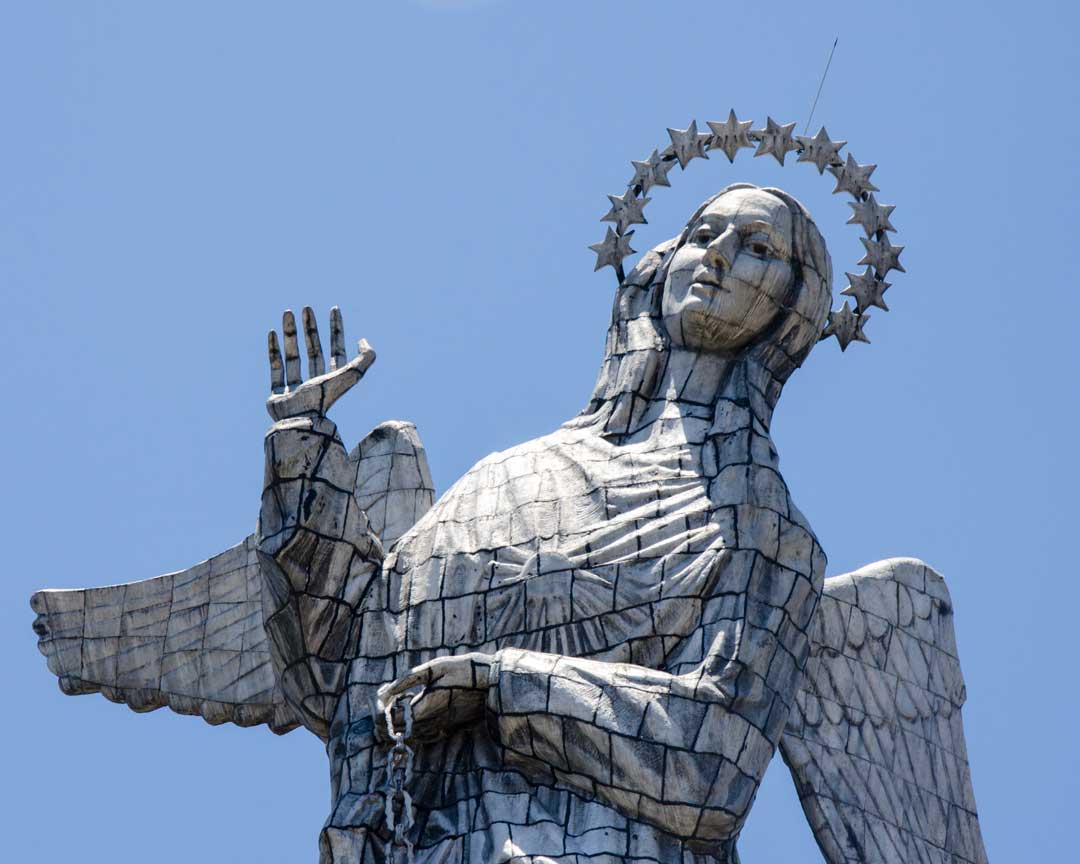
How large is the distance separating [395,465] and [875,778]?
3.16 meters

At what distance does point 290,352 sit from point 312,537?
37.7 inches

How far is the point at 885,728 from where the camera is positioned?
63.5 feet

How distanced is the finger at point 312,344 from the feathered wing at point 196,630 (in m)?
1.65

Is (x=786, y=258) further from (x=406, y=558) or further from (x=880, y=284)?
(x=406, y=558)

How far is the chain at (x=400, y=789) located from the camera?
690 inches

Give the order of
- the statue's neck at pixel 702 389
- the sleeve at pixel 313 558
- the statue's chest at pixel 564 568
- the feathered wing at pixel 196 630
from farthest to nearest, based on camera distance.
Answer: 1. the feathered wing at pixel 196 630
2. the statue's neck at pixel 702 389
3. the sleeve at pixel 313 558
4. the statue's chest at pixel 564 568

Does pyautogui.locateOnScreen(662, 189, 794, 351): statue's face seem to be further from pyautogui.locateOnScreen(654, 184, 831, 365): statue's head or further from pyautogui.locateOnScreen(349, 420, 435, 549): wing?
pyautogui.locateOnScreen(349, 420, 435, 549): wing

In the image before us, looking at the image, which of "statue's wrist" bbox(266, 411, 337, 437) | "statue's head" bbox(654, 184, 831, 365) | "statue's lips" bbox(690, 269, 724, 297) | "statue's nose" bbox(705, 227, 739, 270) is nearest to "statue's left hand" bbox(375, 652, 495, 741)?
A: "statue's wrist" bbox(266, 411, 337, 437)

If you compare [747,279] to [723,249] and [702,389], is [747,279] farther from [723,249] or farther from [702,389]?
[702,389]

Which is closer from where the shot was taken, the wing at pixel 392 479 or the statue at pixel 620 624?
the statue at pixel 620 624

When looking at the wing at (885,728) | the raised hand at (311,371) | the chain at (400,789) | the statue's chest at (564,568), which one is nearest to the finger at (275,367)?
the raised hand at (311,371)

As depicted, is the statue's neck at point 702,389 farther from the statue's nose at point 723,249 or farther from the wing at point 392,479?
the wing at point 392,479

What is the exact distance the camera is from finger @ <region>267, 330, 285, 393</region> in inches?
728

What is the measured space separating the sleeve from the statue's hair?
4.88 feet
